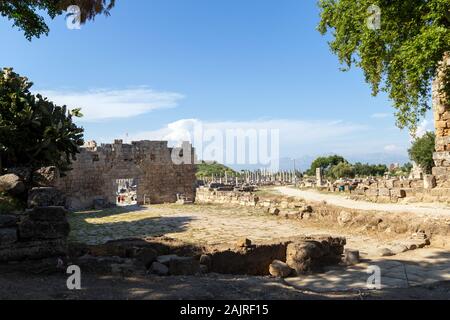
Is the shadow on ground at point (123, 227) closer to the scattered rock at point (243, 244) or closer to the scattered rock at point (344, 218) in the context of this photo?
the scattered rock at point (243, 244)

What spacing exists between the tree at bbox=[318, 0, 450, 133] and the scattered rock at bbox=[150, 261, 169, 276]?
8.80 meters

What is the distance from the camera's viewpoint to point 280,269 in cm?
752

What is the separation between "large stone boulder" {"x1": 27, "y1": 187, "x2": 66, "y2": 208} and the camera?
6.43 meters

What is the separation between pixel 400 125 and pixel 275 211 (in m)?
6.07

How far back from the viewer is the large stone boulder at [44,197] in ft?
21.1

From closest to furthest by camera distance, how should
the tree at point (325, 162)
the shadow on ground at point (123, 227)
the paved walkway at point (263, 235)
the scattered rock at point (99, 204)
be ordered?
the paved walkway at point (263, 235) → the shadow on ground at point (123, 227) → the scattered rock at point (99, 204) → the tree at point (325, 162)

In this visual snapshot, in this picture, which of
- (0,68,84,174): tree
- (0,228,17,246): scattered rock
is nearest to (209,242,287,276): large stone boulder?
(0,228,17,246): scattered rock

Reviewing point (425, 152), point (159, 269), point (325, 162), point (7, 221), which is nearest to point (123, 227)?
point (159, 269)

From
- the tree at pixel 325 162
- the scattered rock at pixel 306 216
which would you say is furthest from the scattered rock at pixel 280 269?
the tree at pixel 325 162

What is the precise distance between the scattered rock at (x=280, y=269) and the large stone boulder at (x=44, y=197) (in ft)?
14.4

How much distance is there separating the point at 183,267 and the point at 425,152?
158 ft

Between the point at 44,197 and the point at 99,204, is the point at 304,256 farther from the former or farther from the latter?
the point at 99,204

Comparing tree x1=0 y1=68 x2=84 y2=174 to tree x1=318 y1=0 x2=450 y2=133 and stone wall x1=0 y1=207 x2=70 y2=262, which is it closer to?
stone wall x1=0 y1=207 x2=70 y2=262

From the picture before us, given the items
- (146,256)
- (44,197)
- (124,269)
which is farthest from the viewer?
(146,256)
